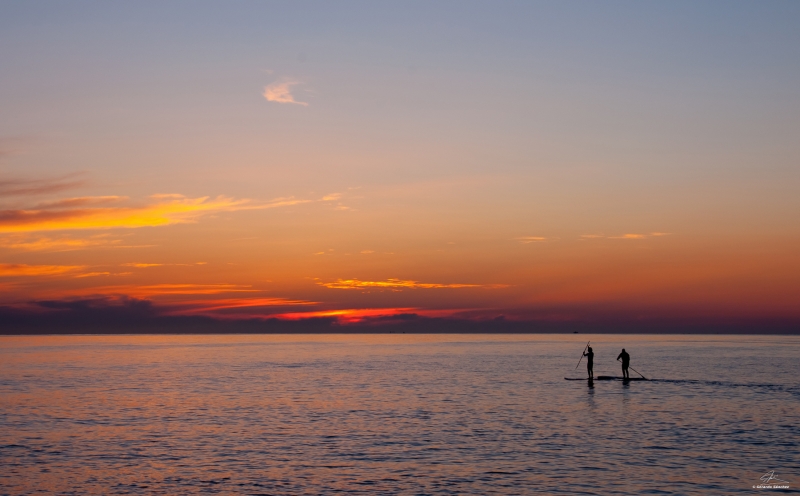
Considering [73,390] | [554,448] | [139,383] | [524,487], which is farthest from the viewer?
[139,383]

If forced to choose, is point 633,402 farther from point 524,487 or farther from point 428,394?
point 524,487

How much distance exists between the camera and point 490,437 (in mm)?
33156

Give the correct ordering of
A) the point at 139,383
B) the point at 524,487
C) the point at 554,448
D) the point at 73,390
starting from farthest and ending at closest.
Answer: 1. the point at 139,383
2. the point at 73,390
3. the point at 554,448
4. the point at 524,487

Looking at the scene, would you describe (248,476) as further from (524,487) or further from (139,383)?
(139,383)

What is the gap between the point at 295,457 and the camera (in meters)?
28.8

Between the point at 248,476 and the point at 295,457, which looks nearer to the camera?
the point at 248,476

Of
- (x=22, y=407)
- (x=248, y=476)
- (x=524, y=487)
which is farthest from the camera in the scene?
(x=22, y=407)

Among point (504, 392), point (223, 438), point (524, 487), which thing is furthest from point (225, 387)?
point (524, 487)

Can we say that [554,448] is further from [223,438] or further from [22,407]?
[22,407]

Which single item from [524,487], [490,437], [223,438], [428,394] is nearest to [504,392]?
[428,394]

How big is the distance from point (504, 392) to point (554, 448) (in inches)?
1031

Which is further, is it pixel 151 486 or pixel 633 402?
pixel 633 402

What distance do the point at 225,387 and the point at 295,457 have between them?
37146 millimetres

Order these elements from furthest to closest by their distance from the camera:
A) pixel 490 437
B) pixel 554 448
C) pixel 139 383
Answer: pixel 139 383 → pixel 490 437 → pixel 554 448
